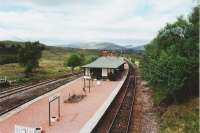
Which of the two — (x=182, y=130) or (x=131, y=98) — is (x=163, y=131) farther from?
(x=131, y=98)

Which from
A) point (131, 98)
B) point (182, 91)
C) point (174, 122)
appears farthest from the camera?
point (131, 98)

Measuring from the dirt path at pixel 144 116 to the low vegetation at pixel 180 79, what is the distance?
795mm

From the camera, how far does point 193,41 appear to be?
26.9 m

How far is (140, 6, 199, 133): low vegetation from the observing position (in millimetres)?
20359

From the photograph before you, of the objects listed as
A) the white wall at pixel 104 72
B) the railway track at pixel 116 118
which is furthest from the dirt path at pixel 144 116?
the white wall at pixel 104 72

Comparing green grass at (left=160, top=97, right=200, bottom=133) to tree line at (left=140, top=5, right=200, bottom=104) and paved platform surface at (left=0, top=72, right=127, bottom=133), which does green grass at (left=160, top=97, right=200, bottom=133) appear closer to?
tree line at (left=140, top=5, right=200, bottom=104)

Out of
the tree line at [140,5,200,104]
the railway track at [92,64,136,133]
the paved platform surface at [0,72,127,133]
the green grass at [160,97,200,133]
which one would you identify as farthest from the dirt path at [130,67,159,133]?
the paved platform surface at [0,72,127,133]

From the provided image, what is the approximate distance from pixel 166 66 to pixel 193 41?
4812 millimetres

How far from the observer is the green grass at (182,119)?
18.6m

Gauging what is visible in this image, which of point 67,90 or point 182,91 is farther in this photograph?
point 67,90

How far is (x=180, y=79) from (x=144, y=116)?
14.6ft

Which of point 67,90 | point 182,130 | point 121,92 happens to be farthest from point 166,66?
point 67,90

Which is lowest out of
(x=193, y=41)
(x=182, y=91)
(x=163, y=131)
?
(x=163, y=131)

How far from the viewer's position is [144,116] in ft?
77.9
